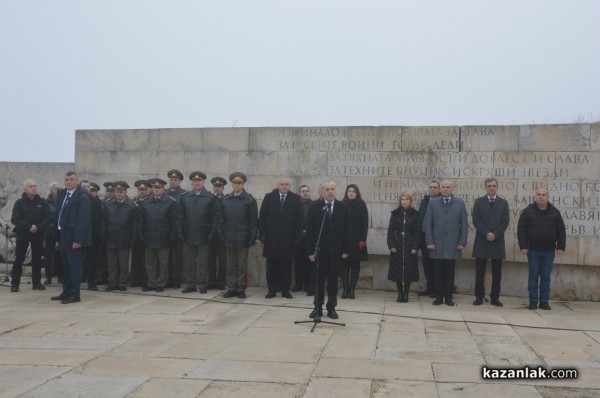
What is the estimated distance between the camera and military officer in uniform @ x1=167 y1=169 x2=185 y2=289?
1015cm

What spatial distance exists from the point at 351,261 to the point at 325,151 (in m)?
2.14

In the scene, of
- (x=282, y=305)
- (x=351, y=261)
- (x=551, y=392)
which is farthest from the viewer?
(x=351, y=261)

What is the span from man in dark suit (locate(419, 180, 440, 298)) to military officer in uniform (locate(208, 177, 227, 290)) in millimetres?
3028

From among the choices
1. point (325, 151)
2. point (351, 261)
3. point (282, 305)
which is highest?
point (325, 151)

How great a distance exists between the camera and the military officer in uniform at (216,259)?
32.2ft

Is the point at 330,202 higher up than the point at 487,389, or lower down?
higher up

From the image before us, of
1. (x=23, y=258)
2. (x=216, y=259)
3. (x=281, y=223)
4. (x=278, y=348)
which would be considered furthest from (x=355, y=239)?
(x=23, y=258)

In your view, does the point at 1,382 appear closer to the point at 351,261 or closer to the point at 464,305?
the point at 351,261

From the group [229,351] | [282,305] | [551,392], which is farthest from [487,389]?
[282,305]

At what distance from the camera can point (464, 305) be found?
8.89 m

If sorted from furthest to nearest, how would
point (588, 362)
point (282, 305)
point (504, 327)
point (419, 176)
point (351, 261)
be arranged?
point (419, 176), point (351, 261), point (282, 305), point (504, 327), point (588, 362)

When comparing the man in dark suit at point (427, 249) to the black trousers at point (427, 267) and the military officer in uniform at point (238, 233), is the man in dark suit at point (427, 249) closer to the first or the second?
the black trousers at point (427, 267)

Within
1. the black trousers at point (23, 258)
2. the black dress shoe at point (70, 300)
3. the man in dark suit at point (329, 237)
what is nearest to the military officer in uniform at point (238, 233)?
the man in dark suit at point (329, 237)

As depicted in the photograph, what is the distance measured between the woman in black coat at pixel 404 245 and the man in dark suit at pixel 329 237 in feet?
5.76
